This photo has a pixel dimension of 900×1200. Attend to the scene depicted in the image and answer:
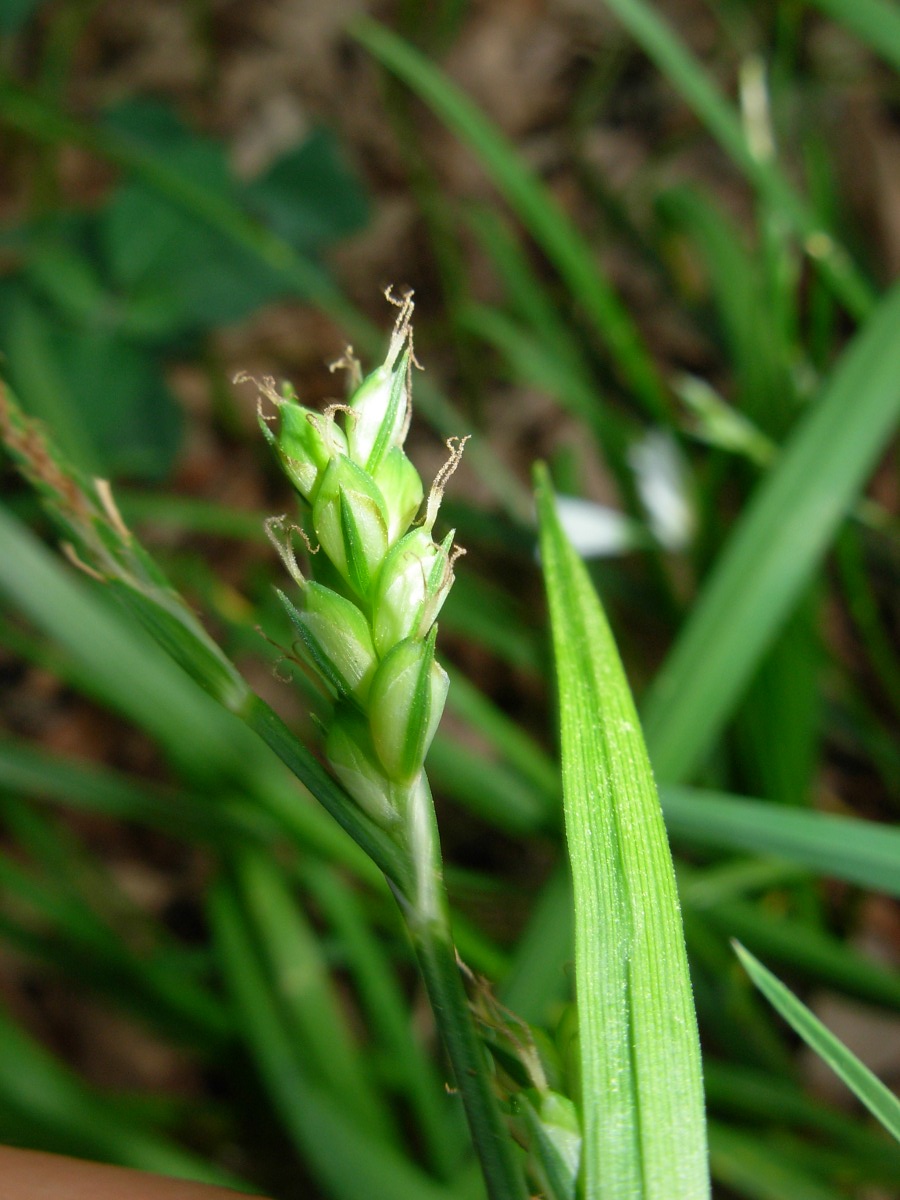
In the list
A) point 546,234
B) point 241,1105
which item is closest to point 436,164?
point 546,234

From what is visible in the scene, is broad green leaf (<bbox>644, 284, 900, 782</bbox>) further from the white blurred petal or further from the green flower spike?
the green flower spike

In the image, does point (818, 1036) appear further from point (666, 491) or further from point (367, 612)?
point (666, 491)

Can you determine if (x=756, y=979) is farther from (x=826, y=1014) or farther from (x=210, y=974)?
(x=210, y=974)

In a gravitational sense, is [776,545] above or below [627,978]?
above

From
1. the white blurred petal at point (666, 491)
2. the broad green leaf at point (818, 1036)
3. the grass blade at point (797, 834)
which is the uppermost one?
the white blurred petal at point (666, 491)

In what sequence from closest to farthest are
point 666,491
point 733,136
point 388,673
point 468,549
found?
point 388,673, point 733,136, point 666,491, point 468,549

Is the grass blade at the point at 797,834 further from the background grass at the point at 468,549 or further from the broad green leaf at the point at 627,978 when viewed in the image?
the broad green leaf at the point at 627,978

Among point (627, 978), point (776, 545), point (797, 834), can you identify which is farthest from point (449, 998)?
point (776, 545)

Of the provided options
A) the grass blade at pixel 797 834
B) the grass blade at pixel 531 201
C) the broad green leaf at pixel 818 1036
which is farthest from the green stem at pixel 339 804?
the grass blade at pixel 531 201
